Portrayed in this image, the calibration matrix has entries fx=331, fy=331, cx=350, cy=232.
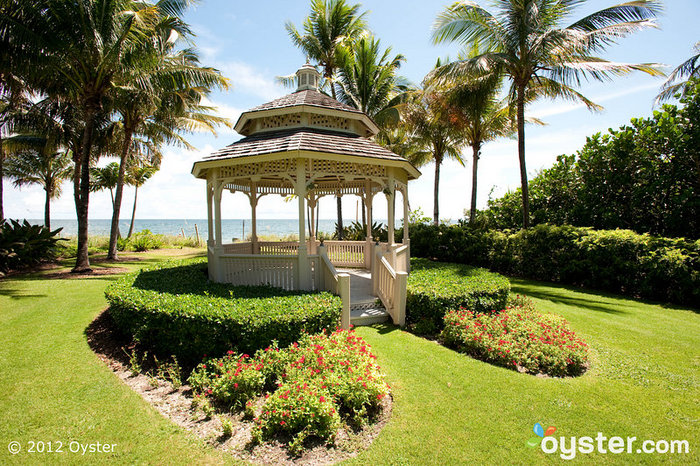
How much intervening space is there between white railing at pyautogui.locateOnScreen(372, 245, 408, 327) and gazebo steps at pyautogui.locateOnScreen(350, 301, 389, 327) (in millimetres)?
182

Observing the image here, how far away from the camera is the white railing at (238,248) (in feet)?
37.5

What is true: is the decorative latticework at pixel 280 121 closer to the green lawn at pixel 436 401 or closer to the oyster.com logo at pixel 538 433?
the green lawn at pixel 436 401

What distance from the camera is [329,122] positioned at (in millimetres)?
10500

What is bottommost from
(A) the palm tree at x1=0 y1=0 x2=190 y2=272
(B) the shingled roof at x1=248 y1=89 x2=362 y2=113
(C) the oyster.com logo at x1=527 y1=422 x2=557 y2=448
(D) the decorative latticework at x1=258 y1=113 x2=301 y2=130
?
(C) the oyster.com logo at x1=527 y1=422 x2=557 y2=448

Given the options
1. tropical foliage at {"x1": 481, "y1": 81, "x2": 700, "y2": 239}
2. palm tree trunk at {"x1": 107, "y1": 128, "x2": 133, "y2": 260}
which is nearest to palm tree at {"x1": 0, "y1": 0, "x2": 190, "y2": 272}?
palm tree trunk at {"x1": 107, "y1": 128, "x2": 133, "y2": 260}

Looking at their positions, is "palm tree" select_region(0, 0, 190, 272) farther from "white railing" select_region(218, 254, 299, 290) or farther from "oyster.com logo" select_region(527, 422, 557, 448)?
"oyster.com logo" select_region(527, 422, 557, 448)

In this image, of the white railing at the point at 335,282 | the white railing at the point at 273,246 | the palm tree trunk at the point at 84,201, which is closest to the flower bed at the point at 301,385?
the white railing at the point at 335,282

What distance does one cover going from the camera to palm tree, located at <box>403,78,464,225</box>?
1780 cm

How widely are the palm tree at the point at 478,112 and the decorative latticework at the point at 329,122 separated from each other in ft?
24.8

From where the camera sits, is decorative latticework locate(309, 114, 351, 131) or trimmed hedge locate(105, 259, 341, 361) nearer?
trimmed hedge locate(105, 259, 341, 361)

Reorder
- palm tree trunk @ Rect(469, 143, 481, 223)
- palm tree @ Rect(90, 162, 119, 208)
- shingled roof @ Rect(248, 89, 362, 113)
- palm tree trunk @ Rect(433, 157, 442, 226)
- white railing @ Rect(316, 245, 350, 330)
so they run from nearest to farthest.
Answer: white railing @ Rect(316, 245, 350, 330) → shingled roof @ Rect(248, 89, 362, 113) → palm tree trunk @ Rect(469, 143, 481, 223) → palm tree trunk @ Rect(433, 157, 442, 226) → palm tree @ Rect(90, 162, 119, 208)

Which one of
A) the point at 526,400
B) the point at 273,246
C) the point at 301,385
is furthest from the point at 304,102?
the point at 526,400

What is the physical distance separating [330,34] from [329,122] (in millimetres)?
12533

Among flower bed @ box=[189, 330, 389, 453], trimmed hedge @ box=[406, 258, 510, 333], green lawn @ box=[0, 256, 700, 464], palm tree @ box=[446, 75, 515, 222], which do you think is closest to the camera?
green lawn @ box=[0, 256, 700, 464]
